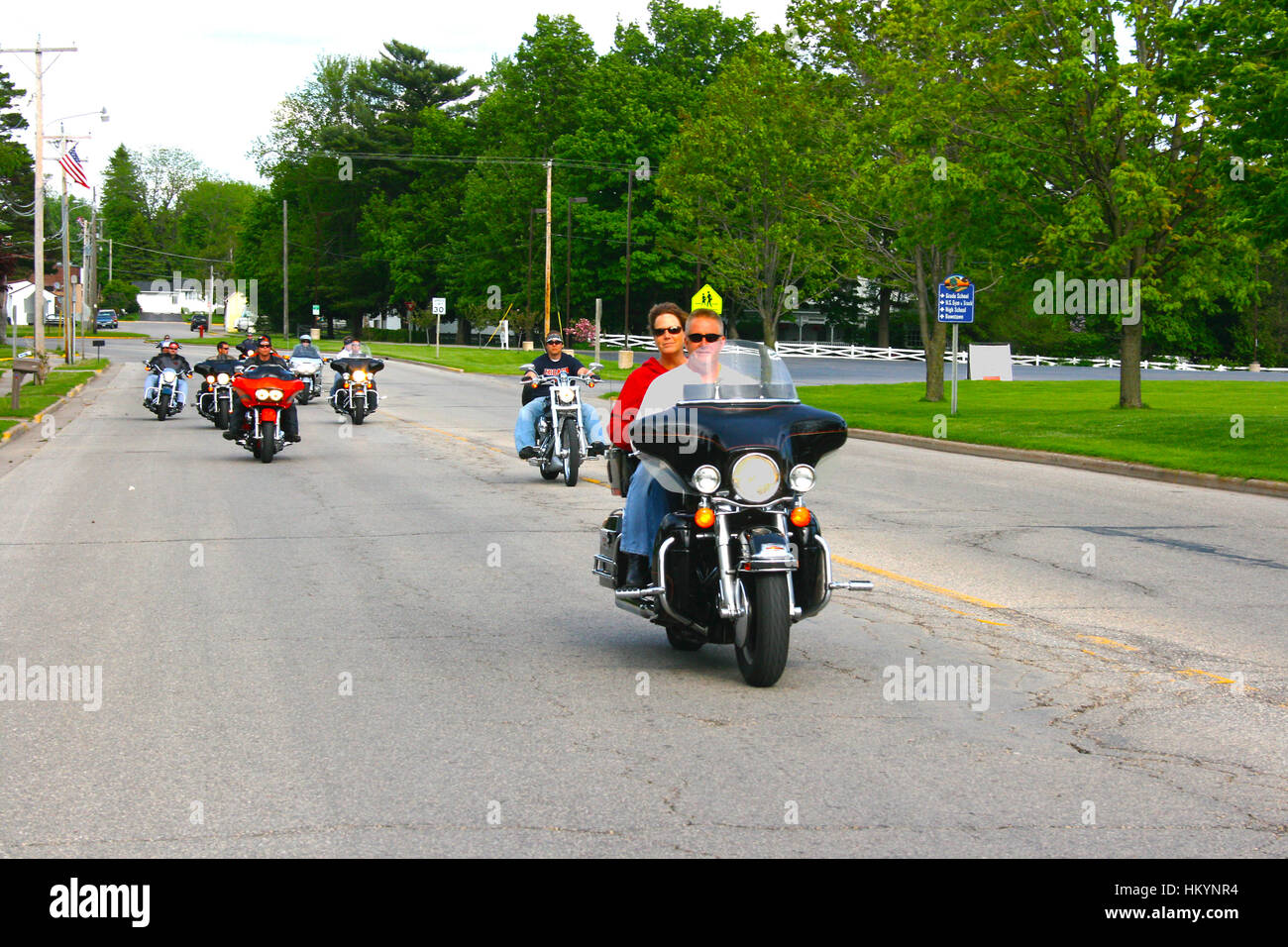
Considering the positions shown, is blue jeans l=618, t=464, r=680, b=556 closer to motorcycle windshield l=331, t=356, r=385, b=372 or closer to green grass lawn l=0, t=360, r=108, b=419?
motorcycle windshield l=331, t=356, r=385, b=372

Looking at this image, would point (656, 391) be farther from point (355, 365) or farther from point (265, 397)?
point (355, 365)

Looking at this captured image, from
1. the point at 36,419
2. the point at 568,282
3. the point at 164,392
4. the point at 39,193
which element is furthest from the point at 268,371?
the point at 568,282

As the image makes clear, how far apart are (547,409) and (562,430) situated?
394mm

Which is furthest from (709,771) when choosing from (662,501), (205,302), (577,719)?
(205,302)

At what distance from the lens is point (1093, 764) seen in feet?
19.7

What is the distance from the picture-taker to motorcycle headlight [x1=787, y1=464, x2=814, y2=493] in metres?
7.22

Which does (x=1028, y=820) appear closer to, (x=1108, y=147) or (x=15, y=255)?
(x=1108, y=147)

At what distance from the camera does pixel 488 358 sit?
72375mm

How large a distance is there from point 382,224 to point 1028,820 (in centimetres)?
10512

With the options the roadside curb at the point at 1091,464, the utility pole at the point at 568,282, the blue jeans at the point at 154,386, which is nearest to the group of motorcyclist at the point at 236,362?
the blue jeans at the point at 154,386

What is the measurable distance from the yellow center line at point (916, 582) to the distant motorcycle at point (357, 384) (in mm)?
18479

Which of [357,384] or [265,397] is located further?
[357,384]

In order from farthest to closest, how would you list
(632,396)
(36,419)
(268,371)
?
1. (36,419)
2. (268,371)
3. (632,396)
